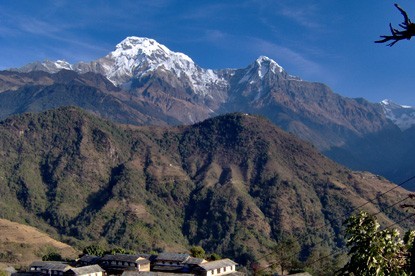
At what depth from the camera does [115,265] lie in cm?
9494

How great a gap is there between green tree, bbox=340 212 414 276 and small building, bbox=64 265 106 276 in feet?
252

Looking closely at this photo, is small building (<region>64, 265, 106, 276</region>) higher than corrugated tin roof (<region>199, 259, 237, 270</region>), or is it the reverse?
corrugated tin roof (<region>199, 259, 237, 270</region>)

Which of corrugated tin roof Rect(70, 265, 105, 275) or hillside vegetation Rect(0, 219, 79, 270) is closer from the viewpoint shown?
corrugated tin roof Rect(70, 265, 105, 275)

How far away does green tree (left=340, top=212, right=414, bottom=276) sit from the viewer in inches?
638

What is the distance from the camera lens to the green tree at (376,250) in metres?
16.2

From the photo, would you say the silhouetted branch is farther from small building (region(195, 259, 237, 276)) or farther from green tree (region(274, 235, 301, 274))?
green tree (region(274, 235, 301, 274))

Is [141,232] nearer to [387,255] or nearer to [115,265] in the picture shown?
[115,265]

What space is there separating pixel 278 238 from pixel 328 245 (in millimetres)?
21016

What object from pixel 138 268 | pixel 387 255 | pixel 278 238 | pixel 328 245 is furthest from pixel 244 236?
pixel 387 255

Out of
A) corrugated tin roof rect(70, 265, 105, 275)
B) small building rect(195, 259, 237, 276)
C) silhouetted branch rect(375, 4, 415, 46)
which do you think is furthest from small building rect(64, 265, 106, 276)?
silhouetted branch rect(375, 4, 415, 46)

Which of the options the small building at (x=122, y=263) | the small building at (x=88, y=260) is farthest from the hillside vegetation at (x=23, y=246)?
the small building at (x=122, y=263)

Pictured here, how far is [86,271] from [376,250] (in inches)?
3129

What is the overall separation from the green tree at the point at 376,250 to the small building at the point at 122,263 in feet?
260

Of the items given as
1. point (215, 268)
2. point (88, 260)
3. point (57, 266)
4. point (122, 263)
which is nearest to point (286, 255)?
point (215, 268)
